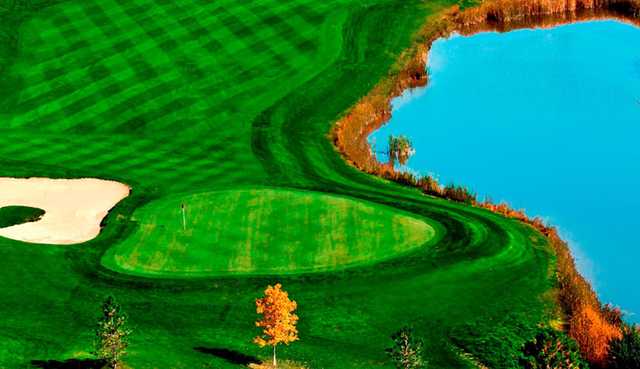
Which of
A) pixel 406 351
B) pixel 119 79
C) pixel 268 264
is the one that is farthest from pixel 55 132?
pixel 406 351

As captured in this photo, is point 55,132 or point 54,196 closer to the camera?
point 54,196

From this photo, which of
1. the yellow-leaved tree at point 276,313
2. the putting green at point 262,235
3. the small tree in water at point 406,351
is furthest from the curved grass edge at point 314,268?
the small tree in water at point 406,351

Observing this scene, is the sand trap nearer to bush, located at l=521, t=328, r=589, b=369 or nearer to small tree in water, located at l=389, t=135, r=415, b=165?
small tree in water, located at l=389, t=135, r=415, b=165

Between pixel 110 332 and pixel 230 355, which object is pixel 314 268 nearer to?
pixel 230 355

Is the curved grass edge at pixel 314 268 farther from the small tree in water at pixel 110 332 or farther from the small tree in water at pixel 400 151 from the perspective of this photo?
the small tree in water at pixel 400 151

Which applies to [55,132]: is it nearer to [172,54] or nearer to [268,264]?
[172,54]

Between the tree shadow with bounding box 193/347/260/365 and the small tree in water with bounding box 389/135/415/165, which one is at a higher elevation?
the small tree in water with bounding box 389/135/415/165

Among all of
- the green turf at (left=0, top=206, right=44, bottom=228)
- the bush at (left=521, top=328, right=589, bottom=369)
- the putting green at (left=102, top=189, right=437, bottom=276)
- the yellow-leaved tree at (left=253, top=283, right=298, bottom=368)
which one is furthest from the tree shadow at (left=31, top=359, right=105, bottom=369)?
the green turf at (left=0, top=206, right=44, bottom=228)
